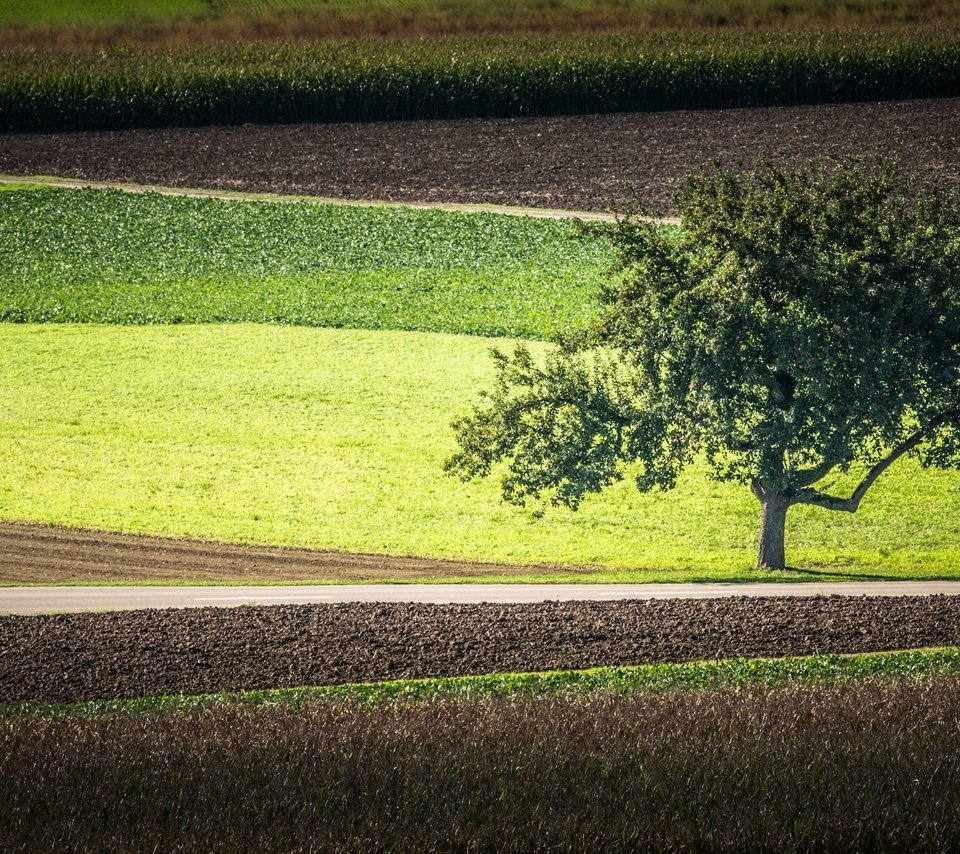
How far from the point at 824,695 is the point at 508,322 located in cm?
2867

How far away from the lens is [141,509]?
96.1 ft

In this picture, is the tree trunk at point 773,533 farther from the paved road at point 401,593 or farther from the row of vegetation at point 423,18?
the row of vegetation at point 423,18

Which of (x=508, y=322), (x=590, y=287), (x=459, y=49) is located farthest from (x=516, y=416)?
(x=459, y=49)

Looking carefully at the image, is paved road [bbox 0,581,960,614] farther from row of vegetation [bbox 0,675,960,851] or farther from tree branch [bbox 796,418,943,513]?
row of vegetation [bbox 0,675,960,851]

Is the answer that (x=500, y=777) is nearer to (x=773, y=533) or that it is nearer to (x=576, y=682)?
(x=576, y=682)

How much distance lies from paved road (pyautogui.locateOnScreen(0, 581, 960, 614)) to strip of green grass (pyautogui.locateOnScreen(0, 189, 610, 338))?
18202 millimetres

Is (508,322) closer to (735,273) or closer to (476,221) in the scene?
(476,221)

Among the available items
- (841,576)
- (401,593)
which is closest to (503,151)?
(841,576)

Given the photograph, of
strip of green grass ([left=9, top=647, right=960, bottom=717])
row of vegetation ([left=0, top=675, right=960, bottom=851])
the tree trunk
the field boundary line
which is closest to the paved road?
the tree trunk

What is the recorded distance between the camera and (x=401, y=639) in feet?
63.3

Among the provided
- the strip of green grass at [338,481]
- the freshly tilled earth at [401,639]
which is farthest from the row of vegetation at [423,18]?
the freshly tilled earth at [401,639]

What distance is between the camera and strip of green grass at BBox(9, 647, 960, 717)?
1608 centimetres

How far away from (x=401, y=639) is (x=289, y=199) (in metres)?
41.4

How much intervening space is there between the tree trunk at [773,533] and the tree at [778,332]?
3.36 ft
